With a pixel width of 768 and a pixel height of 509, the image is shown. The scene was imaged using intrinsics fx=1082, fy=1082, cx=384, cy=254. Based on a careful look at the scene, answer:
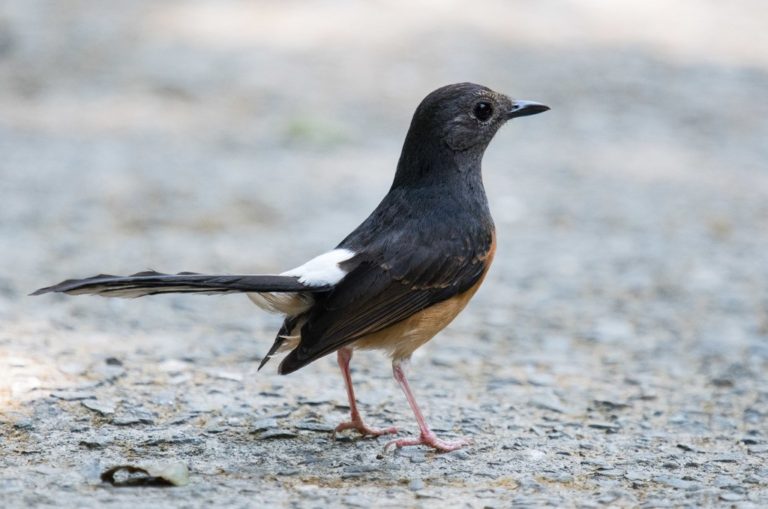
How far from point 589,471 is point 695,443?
86 centimetres

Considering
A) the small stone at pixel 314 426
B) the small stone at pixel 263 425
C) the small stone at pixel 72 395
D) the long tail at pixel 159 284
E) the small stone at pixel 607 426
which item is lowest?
the small stone at pixel 607 426

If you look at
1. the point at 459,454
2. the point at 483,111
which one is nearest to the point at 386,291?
the point at 459,454

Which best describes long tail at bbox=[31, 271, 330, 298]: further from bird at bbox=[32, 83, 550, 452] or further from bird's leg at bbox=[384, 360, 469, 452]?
bird's leg at bbox=[384, 360, 469, 452]

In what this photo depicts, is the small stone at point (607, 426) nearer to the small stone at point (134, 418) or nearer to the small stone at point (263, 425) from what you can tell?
the small stone at point (263, 425)

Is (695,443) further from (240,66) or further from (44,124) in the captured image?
(240,66)

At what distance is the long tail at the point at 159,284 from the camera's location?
4.45m

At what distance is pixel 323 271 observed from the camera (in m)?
5.16

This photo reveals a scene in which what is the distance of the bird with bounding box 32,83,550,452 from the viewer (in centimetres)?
495

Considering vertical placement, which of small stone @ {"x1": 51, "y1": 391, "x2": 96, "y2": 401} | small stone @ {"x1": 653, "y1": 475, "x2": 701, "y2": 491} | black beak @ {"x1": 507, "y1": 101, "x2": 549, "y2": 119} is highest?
black beak @ {"x1": 507, "y1": 101, "x2": 549, "y2": 119}

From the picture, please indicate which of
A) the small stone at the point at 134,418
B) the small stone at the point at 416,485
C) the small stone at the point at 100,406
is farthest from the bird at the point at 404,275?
the small stone at the point at 100,406

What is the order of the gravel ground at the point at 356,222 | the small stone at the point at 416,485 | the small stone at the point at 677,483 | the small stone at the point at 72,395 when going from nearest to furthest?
1. the small stone at the point at 416,485
2. the small stone at the point at 677,483
3. the gravel ground at the point at 356,222
4. the small stone at the point at 72,395

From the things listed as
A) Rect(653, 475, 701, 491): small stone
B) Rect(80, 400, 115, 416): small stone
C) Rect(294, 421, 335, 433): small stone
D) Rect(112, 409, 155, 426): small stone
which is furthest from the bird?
Rect(653, 475, 701, 491): small stone

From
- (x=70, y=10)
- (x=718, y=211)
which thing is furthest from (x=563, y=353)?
(x=70, y=10)

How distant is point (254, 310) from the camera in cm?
789
